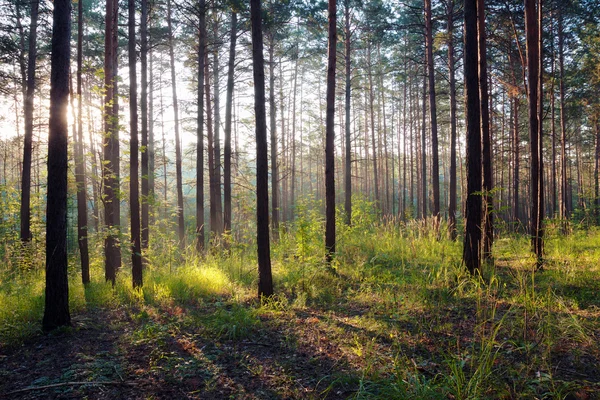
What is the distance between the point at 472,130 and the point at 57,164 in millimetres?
7088

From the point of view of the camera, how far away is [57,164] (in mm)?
4941

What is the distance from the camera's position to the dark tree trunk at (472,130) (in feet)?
19.5

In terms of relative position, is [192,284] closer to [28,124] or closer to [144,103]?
[144,103]

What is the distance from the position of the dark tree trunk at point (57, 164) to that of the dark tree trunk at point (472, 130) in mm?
6796

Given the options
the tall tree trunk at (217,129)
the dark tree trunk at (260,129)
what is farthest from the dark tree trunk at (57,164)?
the tall tree trunk at (217,129)

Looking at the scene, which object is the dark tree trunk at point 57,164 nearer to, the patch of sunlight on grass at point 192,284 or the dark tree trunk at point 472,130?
the patch of sunlight on grass at point 192,284

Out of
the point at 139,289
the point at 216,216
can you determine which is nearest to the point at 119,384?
the point at 139,289

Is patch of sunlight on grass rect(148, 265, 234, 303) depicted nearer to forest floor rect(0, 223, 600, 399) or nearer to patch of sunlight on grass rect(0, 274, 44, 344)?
forest floor rect(0, 223, 600, 399)

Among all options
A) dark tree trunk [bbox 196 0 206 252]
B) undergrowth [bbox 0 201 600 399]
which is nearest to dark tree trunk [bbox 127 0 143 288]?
undergrowth [bbox 0 201 600 399]

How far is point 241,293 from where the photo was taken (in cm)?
698

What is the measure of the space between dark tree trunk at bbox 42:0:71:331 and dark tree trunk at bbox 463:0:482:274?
6.80 metres

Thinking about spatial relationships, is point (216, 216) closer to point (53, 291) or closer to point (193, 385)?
point (53, 291)

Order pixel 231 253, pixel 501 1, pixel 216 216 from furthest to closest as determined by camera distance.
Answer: pixel 216 216 < pixel 231 253 < pixel 501 1

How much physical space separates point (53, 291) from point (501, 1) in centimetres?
1294
